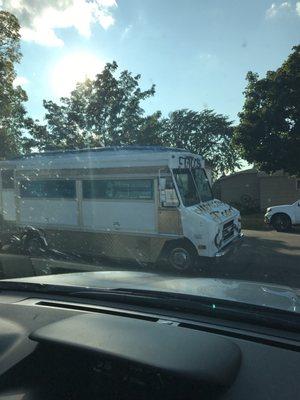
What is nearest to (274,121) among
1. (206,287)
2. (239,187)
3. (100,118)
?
(100,118)

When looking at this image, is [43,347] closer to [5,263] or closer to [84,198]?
[5,263]

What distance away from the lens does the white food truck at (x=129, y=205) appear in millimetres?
10555

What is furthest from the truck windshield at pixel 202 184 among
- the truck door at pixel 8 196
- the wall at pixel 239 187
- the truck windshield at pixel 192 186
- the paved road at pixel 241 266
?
the wall at pixel 239 187

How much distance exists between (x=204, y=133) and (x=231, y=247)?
47.5 meters

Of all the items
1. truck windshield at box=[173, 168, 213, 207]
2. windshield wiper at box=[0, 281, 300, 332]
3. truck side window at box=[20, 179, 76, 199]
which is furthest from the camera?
truck side window at box=[20, 179, 76, 199]

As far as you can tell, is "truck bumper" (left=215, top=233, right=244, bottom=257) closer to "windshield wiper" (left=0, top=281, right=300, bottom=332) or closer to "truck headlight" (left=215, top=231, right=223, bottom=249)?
"truck headlight" (left=215, top=231, right=223, bottom=249)

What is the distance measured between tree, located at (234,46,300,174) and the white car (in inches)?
165

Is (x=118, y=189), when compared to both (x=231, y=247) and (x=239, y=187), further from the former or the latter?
(x=239, y=187)

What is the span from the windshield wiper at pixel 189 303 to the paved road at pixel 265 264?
6988mm

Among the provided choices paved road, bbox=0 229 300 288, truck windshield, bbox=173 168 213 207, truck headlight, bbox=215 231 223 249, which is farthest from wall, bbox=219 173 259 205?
truck headlight, bbox=215 231 223 249

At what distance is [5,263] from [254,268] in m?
5.28

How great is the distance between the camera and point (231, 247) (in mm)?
11328

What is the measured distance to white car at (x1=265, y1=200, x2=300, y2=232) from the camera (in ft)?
67.3

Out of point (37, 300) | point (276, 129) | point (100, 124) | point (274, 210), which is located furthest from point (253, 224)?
point (37, 300)
